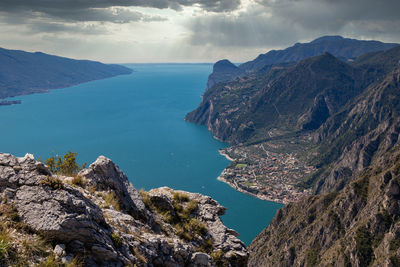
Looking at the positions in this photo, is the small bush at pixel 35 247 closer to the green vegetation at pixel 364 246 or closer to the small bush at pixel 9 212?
the small bush at pixel 9 212

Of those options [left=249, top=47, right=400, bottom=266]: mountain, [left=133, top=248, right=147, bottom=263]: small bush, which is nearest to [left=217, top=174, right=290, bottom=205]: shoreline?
[left=249, top=47, right=400, bottom=266]: mountain

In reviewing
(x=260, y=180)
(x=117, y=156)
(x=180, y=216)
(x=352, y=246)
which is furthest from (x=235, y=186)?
(x=180, y=216)

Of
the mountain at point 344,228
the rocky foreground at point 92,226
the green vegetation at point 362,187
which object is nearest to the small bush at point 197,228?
the rocky foreground at point 92,226

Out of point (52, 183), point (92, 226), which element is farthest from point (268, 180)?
point (52, 183)

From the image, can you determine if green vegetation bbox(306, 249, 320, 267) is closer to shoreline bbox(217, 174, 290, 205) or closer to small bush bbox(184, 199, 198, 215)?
shoreline bbox(217, 174, 290, 205)

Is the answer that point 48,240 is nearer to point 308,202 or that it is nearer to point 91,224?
point 91,224

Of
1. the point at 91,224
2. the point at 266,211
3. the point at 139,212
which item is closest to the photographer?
the point at 91,224

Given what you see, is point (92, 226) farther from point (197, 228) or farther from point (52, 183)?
point (197, 228)
